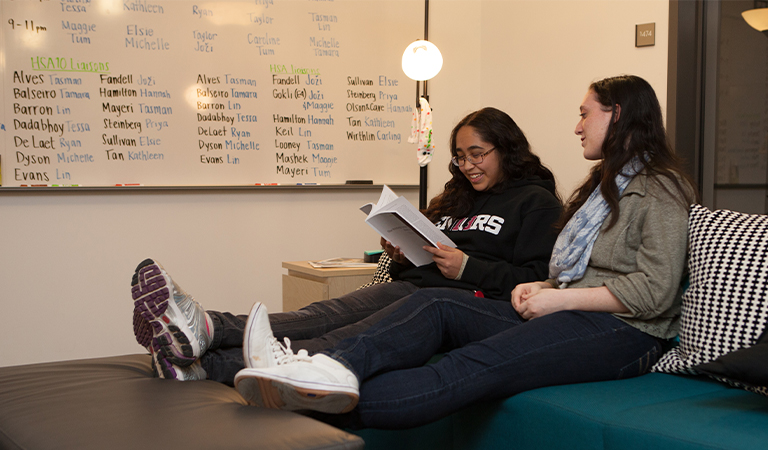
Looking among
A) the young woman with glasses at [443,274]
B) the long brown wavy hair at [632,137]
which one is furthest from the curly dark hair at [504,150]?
the long brown wavy hair at [632,137]

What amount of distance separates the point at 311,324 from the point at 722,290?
97 cm

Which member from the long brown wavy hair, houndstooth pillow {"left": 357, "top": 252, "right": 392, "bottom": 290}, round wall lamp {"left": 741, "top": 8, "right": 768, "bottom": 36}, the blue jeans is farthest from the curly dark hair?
round wall lamp {"left": 741, "top": 8, "right": 768, "bottom": 36}

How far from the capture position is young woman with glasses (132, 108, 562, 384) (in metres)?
1.30

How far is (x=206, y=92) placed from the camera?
2.92 metres

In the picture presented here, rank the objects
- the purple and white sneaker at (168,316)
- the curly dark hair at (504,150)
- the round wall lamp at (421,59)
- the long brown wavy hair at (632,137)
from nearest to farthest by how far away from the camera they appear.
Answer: the purple and white sneaker at (168,316), the long brown wavy hair at (632,137), the curly dark hair at (504,150), the round wall lamp at (421,59)

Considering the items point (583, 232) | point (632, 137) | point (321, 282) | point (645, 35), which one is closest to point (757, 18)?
point (645, 35)

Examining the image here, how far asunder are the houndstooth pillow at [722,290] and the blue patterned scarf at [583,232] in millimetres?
172

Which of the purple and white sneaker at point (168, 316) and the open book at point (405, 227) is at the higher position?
the open book at point (405, 227)

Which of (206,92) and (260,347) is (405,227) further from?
(206,92)

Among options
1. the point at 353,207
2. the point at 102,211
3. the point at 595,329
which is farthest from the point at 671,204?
the point at 102,211

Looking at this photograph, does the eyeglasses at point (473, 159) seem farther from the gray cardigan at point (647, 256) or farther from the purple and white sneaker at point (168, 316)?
the purple and white sneaker at point (168, 316)

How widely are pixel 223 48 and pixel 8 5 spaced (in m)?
0.88

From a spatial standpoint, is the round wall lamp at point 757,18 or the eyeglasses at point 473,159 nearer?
the eyeglasses at point 473,159

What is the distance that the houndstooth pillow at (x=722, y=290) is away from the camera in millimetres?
1197
